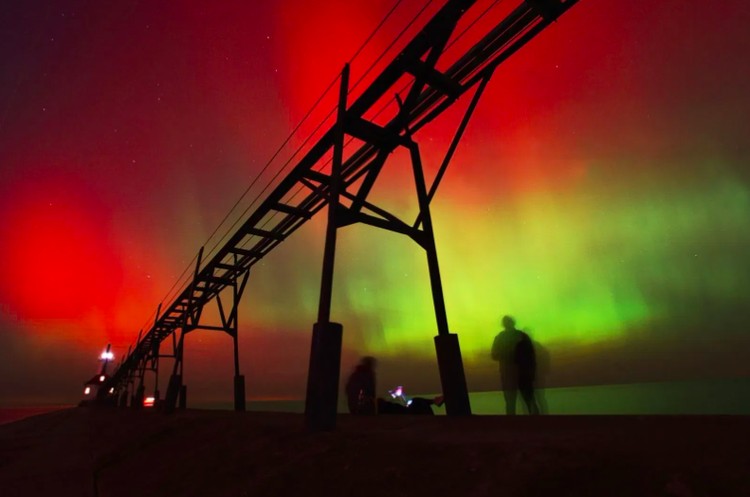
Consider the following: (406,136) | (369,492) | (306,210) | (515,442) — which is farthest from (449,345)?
(306,210)

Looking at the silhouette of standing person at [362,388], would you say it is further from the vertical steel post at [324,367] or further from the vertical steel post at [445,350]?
the vertical steel post at [324,367]

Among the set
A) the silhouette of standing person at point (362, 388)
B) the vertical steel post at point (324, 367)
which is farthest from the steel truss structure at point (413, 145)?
the silhouette of standing person at point (362, 388)

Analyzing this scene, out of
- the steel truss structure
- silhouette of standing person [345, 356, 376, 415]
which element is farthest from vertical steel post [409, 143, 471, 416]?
silhouette of standing person [345, 356, 376, 415]

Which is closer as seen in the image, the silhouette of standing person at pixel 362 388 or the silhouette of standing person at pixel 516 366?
the silhouette of standing person at pixel 516 366

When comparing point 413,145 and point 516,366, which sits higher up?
point 413,145

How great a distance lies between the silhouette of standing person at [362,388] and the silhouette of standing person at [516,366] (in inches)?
109

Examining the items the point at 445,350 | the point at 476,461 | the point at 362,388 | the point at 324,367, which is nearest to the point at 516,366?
the point at 445,350

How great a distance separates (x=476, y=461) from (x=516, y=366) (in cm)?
500

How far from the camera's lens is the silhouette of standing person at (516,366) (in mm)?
6926

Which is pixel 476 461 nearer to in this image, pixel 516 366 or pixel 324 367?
pixel 324 367

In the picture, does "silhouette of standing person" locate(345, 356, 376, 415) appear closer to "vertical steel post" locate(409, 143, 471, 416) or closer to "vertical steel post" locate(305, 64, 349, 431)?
"vertical steel post" locate(409, 143, 471, 416)

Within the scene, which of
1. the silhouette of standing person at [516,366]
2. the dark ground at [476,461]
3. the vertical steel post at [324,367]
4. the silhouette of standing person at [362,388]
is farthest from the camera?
the silhouette of standing person at [362,388]

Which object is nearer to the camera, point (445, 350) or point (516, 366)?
point (445, 350)

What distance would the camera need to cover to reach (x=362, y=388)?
828cm
